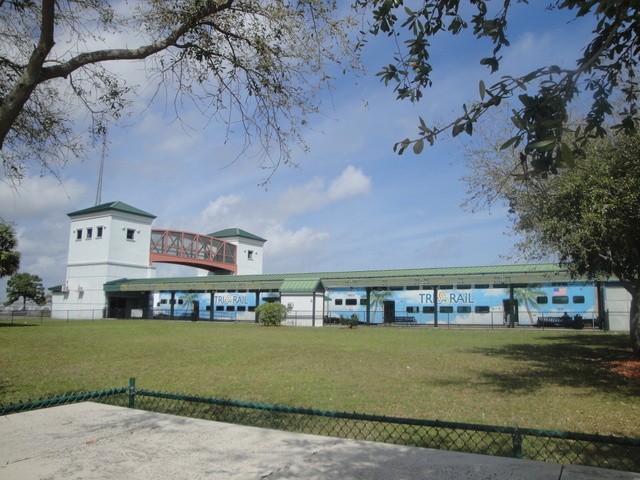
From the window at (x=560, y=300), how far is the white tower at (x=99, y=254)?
44740 mm

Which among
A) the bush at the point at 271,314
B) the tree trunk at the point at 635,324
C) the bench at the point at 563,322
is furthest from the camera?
the bush at the point at 271,314

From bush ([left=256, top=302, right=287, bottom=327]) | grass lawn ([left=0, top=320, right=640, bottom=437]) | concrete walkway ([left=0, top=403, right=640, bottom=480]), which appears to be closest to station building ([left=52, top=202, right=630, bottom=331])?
bush ([left=256, top=302, right=287, bottom=327])

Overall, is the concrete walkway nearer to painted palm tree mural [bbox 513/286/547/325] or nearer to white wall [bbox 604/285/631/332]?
white wall [bbox 604/285/631/332]

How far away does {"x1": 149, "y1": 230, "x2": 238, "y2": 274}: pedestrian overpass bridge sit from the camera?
2505 inches

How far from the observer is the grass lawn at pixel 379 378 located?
9000 millimetres

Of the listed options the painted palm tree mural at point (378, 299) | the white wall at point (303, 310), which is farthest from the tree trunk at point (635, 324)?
the white wall at point (303, 310)

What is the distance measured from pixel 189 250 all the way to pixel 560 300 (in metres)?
44.4

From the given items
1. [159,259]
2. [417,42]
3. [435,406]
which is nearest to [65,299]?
[159,259]

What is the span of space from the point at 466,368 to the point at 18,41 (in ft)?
43.5

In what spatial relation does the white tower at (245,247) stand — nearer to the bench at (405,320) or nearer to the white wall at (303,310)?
the white wall at (303,310)

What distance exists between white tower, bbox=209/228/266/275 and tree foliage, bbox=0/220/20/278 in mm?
36957

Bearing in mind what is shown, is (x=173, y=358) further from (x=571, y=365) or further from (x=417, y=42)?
(x=417, y=42)

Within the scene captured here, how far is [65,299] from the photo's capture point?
61.2 m

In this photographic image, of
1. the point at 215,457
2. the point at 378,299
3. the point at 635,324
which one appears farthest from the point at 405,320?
the point at 215,457
